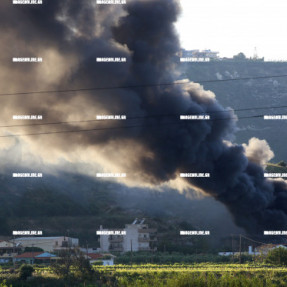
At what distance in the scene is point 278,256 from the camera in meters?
92.9

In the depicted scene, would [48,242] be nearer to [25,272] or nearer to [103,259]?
[103,259]

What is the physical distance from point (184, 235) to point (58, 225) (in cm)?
3906

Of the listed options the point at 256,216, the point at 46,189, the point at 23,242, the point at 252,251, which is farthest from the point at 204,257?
the point at 46,189

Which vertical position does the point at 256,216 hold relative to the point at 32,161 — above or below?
below

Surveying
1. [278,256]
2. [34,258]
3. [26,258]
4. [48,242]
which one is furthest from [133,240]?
[278,256]

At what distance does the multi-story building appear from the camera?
144375 millimetres

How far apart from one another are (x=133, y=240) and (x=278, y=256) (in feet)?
189

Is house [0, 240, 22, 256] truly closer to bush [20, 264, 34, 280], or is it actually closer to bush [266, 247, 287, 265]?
bush [20, 264, 34, 280]

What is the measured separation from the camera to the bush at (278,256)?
9281cm

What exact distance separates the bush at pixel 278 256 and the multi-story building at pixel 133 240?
168 ft

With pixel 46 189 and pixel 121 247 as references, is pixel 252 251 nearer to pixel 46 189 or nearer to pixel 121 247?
pixel 121 247

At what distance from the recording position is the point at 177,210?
7239 inches

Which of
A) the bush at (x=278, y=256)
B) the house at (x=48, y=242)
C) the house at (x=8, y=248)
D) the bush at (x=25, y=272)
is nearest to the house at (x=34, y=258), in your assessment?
the house at (x=8, y=248)

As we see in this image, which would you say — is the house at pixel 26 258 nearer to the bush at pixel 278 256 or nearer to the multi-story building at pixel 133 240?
the multi-story building at pixel 133 240
